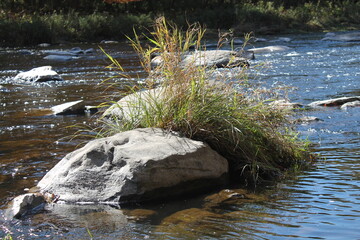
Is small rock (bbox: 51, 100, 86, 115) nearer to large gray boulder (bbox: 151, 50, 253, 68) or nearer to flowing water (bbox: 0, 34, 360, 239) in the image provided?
flowing water (bbox: 0, 34, 360, 239)

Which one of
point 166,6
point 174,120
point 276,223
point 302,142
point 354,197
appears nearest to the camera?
point 276,223

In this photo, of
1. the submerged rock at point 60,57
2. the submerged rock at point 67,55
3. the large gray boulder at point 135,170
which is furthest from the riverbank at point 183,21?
the large gray boulder at point 135,170

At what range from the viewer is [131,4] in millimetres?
31859

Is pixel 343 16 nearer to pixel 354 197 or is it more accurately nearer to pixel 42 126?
pixel 42 126

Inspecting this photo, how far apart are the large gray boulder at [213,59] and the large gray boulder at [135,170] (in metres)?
0.91

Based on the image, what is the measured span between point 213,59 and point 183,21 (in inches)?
773

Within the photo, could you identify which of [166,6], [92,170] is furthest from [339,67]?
[166,6]

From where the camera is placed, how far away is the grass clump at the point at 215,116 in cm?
514

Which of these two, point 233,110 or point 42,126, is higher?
point 233,110

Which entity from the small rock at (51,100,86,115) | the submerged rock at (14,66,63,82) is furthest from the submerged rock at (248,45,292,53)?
the small rock at (51,100,86,115)

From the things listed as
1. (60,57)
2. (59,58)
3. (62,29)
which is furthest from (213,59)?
(62,29)

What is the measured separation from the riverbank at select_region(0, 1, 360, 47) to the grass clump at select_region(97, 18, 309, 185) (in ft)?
53.1

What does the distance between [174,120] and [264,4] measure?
28548mm

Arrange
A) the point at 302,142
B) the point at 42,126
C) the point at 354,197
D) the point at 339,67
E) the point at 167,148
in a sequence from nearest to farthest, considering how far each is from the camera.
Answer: the point at 354,197 < the point at 167,148 < the point at 302,142 < the point at 42,126 < the point at 339,67
